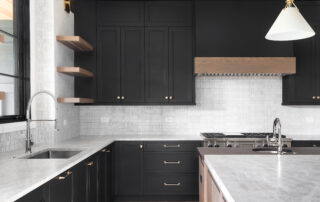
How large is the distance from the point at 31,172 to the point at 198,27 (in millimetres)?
3214

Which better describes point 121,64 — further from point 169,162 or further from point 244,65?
point 244,65

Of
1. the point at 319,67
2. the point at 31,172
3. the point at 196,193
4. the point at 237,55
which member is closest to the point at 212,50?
the point at 237,55

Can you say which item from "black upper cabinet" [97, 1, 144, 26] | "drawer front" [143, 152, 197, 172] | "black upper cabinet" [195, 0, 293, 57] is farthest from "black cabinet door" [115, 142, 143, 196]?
"black upper cabinet" [97, 1, 144, 26]

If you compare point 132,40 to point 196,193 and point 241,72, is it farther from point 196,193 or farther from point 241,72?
point 196,193

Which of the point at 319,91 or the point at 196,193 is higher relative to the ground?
the point at 319,91

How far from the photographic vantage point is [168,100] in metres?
4.45

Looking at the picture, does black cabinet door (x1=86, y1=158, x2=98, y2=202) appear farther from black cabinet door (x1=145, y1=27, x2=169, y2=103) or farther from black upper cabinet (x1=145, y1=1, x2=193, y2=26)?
black upper cabinet (x1=145, y1=1, x2=193, y2=26)

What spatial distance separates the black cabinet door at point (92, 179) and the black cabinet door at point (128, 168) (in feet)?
3.35

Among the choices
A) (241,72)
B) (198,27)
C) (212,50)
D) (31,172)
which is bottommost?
(31,172)

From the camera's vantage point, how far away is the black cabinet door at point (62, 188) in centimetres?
194

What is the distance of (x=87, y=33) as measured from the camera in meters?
4.44

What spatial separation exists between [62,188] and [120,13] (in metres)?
3.04

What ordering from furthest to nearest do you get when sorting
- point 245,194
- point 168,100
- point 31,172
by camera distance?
point 168,100 < point 31,172 < point 245,194

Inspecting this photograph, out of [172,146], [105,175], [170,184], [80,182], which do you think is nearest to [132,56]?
[172,146]
